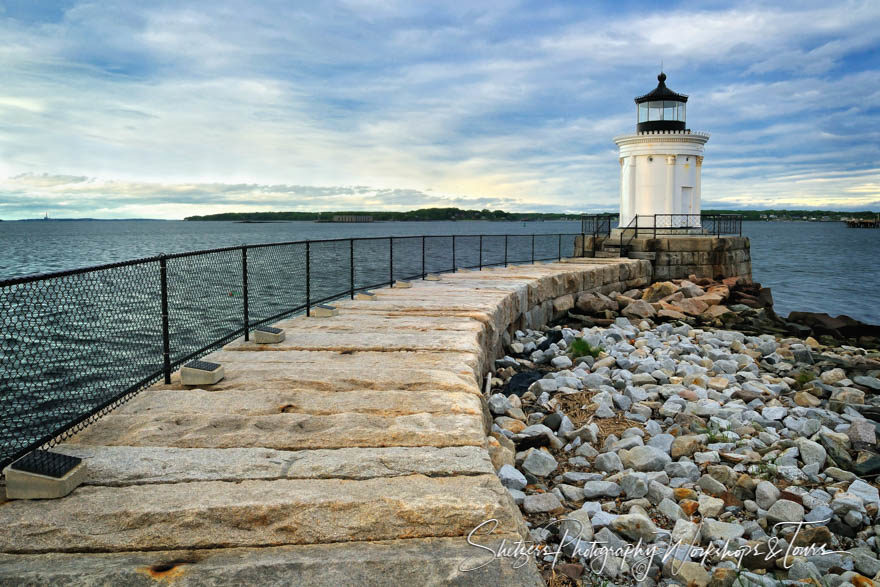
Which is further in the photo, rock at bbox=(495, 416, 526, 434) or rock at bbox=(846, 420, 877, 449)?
rock at bbox=(495, 416, 526, 434)

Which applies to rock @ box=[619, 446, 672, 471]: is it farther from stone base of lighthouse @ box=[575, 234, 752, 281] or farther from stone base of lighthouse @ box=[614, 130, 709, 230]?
stone base of lighthouse @ box=[614, 130, 709, 230]

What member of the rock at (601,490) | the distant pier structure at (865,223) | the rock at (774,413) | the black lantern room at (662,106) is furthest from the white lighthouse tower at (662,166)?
the distant pier structure at (865,223)

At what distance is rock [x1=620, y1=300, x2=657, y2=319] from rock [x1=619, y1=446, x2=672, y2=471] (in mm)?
10046

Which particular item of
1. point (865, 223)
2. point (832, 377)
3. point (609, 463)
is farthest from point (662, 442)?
point (865, 223)

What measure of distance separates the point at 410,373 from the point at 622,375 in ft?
13.5

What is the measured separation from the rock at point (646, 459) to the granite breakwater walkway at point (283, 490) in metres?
1.44

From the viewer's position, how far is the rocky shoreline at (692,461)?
4039 mm

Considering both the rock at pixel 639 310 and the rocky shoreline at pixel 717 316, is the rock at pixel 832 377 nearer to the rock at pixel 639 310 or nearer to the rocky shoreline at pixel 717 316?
the rocky shoreline at pixel 717 316

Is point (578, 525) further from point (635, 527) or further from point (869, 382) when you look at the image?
point (869, 382)

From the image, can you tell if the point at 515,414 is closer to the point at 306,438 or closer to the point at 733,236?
the point at 306,438

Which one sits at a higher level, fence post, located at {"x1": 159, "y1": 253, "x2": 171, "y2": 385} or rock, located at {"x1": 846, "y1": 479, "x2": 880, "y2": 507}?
Result: fence post, located at {"x1": 159, "y1": 253, "x2": 171, "y2": 385}

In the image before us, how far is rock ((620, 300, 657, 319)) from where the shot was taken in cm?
1526

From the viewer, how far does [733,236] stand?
24203mm

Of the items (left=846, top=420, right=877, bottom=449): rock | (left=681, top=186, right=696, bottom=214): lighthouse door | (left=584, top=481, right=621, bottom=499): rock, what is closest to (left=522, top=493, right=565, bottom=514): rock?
(left=584, top=481, right=621, bottom=499): rock
